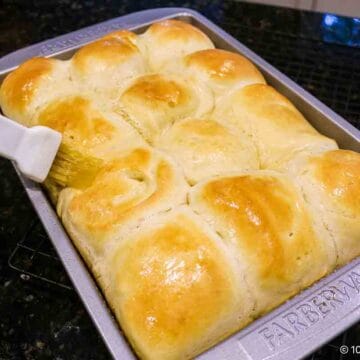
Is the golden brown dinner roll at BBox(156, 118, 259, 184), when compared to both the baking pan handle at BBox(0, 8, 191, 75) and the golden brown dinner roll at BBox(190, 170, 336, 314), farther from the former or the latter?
the baking pan handle at BBox(0, 8, 191, 75)

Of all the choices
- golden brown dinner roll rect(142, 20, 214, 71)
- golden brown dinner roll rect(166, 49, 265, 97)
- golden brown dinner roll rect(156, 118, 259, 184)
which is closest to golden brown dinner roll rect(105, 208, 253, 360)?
golden brown dinner roll rect(156, 118, 259, 184)

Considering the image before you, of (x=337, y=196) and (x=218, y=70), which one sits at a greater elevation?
(x=218, y=70)

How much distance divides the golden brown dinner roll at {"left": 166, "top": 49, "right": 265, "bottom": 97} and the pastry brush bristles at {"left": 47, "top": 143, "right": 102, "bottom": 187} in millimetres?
341

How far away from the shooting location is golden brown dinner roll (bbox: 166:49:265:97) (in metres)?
1.07

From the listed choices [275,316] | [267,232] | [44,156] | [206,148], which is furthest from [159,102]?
[275,316]

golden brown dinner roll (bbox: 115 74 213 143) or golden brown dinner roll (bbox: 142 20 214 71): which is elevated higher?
golden brown dinner roll (bbox: 142 20 214 71)

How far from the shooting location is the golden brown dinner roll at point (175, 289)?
0.69 meters

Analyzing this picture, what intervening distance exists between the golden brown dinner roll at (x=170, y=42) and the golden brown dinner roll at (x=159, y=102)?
13 centimetres

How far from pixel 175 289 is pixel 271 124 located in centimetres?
43

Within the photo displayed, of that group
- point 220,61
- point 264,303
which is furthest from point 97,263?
point 220,61

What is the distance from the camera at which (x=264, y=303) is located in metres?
0.77

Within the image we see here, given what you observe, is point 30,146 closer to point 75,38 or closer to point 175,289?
point 175,289

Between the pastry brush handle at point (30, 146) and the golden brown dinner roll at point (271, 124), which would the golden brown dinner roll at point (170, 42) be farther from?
the pastry brush handle at point (30, 146)

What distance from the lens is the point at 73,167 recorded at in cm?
91
